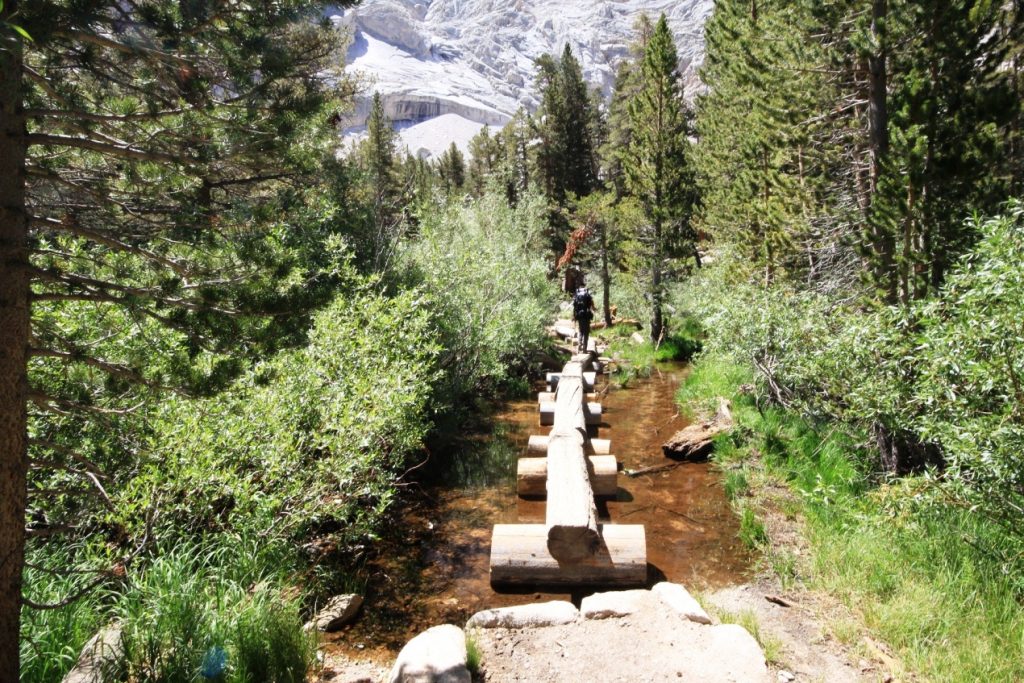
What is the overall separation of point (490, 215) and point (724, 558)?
47.2 ft

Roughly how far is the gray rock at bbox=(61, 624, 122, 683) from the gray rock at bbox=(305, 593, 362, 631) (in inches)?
59.2

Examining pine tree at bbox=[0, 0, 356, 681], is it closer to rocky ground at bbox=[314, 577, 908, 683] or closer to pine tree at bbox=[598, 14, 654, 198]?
rocky ground at bbox=[314, 577, 908, 683]

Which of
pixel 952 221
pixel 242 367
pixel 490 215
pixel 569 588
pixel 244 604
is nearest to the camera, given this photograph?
pixel 242 367

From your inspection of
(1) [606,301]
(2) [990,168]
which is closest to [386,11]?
(1) [606,301]

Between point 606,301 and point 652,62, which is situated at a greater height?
point 652,62

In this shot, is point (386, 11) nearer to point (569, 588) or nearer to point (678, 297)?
point (678, 297)

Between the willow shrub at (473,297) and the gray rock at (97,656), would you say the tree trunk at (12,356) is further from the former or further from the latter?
the willow shrub at (473,297)

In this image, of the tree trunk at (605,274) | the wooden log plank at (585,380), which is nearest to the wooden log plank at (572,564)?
the wooden log plank at (585,380)

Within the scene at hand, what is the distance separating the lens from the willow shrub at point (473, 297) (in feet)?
36.7

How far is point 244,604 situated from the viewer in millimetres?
4262

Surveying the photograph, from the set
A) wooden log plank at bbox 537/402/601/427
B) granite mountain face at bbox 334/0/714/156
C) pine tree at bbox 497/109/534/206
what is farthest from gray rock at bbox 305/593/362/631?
granite mountain face at bbox 334/0/714/156

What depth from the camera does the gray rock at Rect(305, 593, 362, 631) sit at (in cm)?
498

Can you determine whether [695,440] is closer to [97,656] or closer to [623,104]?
[97,656]

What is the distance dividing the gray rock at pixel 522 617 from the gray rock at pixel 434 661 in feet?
0.88
